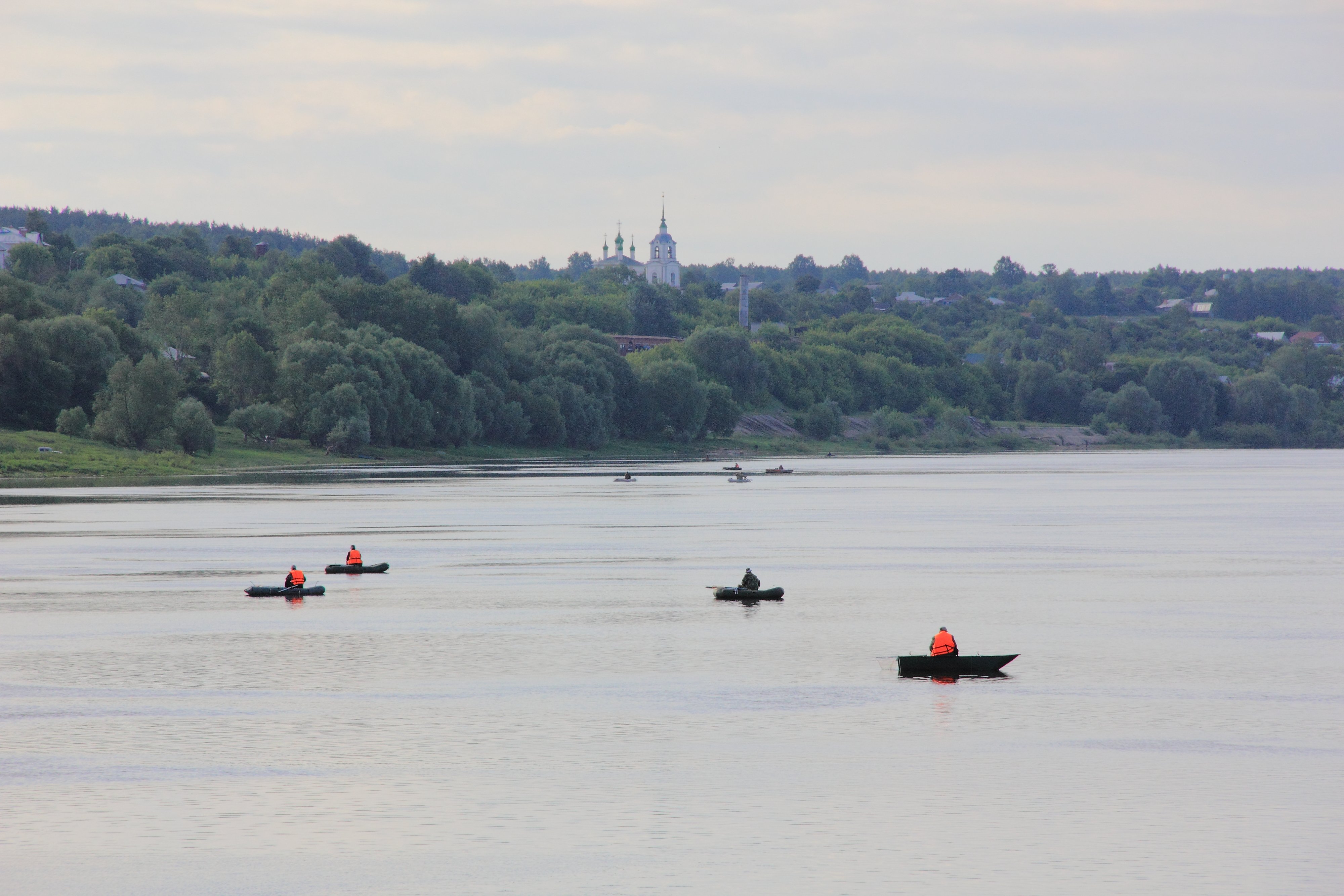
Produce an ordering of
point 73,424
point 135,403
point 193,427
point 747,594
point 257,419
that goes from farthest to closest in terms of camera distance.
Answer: point 257,419 < point 193,427 < point 73,424 < point 135,403 < point 747,594

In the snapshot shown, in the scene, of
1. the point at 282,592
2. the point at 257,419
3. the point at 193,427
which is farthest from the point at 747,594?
the point at 257,419

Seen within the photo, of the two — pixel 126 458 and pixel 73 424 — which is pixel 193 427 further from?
pixel 73 424

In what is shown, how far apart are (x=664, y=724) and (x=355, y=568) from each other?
114 feet

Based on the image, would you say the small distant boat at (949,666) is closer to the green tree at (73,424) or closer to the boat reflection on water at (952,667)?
the boat reflection on water at (952,667)

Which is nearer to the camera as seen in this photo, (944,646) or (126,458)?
(944,646)

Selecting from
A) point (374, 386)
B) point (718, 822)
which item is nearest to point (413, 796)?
point (718, 822)

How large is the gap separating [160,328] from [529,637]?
520 ft

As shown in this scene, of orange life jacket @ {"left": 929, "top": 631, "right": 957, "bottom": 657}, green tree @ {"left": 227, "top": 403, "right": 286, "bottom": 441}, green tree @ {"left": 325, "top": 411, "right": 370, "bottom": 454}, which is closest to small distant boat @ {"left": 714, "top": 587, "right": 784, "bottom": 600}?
orange life jacket @ {"left": 929, "top": 631, "right": 957, "bottom": 657}

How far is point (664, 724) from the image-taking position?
36844 millimetres

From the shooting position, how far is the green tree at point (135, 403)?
149250 mm

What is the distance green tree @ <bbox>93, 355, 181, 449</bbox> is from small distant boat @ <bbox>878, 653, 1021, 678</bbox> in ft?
393

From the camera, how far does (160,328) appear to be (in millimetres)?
196875

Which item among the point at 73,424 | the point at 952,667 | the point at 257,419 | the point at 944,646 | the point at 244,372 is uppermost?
the point at 244,372

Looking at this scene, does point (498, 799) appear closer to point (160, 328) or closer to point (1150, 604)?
point (1150, 604)
